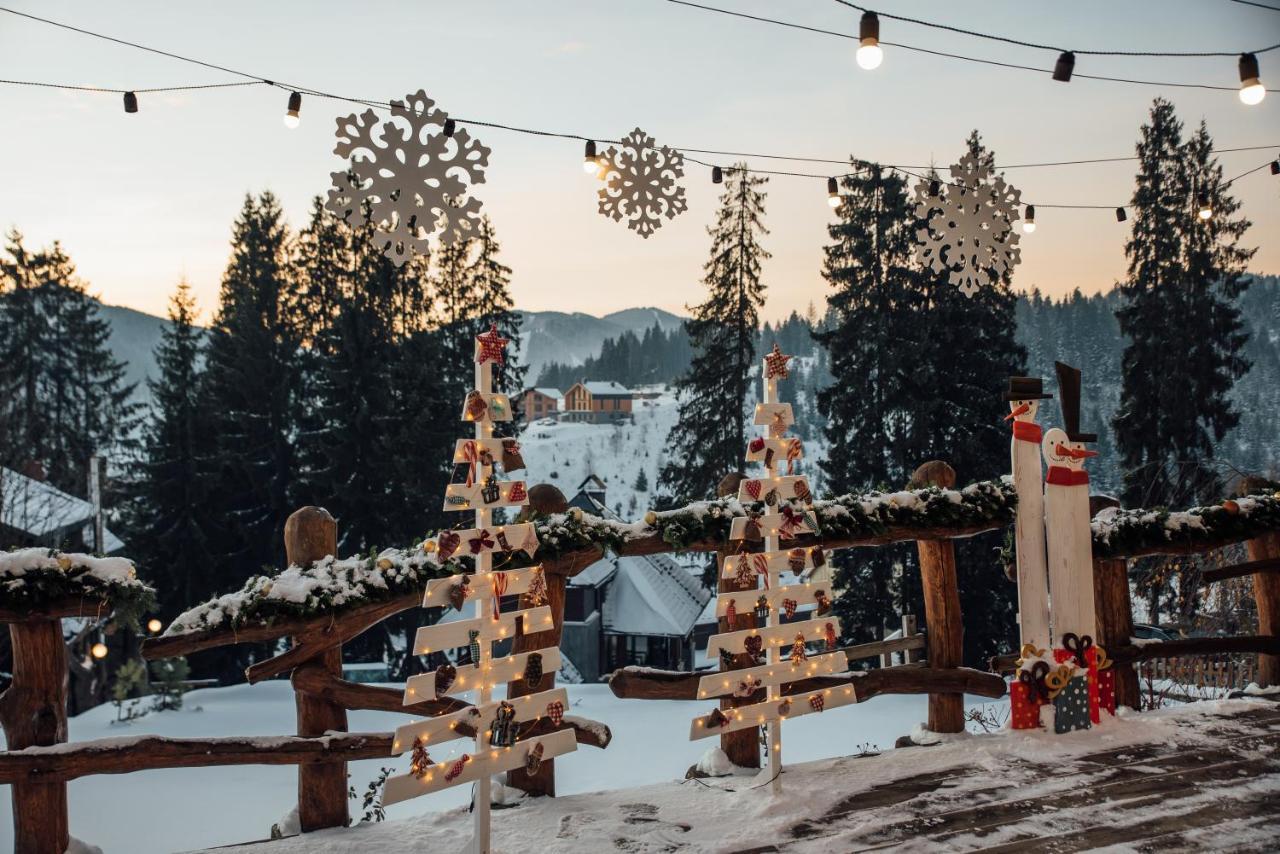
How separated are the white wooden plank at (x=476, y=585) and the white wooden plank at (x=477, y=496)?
239 millimetres

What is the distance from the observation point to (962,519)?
13.3 ft

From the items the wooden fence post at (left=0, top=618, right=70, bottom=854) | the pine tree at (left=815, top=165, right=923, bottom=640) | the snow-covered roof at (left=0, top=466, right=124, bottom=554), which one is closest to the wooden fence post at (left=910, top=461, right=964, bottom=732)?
the wooden fence post at (left=0, top=618, right=70, bottom=854)

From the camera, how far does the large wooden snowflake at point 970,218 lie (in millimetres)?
4879

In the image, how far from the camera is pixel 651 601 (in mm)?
17547

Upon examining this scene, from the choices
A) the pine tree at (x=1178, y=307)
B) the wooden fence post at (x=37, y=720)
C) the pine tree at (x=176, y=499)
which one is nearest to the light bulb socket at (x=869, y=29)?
the wooden fence post at (x=37, y=720)

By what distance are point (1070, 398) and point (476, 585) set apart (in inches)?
117

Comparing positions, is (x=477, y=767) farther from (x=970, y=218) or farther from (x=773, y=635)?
(x=970, y=218)

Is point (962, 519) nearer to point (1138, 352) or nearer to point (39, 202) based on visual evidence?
point (39, 202)

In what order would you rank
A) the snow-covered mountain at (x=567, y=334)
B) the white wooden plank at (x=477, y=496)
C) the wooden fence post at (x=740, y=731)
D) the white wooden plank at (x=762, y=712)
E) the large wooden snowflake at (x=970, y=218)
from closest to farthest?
the white wooden plank at (x=477, y=496), the white wooden plank at (x=762, y=712), the wooden fence post at (x=740, y=731), the large wooden snowflake at (x=970, y=218), the snow-covered mountain at (x=567, y=334)

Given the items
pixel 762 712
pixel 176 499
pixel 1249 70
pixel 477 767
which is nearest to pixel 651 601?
pixel 176 499

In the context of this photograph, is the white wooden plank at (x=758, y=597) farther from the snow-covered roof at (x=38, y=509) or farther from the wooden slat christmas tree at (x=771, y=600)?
the snow-covered roof at (x=38, y=509)

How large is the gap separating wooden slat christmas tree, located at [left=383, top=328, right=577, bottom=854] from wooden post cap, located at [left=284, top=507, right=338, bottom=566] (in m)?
0.60

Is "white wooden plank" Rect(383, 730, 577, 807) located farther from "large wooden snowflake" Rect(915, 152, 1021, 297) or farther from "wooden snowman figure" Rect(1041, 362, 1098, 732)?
"large wooden snowflake" Rect(915, 152, 1021, 297)

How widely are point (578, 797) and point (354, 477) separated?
14.1 meters
